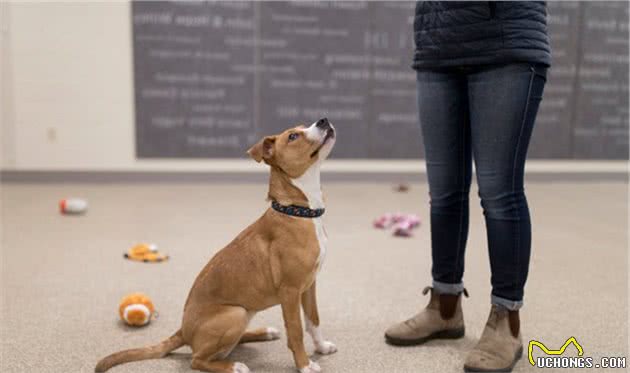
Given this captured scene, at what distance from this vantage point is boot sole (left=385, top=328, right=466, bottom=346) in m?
1.70

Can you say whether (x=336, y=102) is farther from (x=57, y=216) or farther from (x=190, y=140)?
(x=57, y=216)

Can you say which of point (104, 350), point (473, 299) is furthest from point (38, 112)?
point (473, 299)

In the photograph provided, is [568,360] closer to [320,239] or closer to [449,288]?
[449,288]

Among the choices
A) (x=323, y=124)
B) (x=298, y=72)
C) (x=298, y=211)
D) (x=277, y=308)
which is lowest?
(x=277, y=308)

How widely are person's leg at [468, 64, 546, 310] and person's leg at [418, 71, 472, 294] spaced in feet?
0.25

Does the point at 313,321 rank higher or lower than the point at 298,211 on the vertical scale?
lower

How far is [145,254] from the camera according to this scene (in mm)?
2613

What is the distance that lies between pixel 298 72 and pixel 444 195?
3428mm

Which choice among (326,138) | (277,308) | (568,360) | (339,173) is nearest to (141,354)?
(277,308)

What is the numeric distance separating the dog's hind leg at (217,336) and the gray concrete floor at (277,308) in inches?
3.1

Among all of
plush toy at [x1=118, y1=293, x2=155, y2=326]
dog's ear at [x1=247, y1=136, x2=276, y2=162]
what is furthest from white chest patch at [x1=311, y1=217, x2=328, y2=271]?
plush toy at [x1=118, y1=293, x2=155, y2=326]

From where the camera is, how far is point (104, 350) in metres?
1.66

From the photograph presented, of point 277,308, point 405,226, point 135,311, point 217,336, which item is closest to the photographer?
point 217,336

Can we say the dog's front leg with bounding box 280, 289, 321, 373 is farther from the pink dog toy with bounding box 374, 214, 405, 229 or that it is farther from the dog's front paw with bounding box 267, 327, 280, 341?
the pink dog toy with bounding box 374, 214, 405, 229
